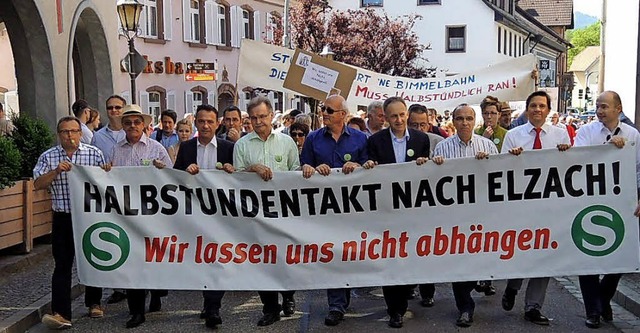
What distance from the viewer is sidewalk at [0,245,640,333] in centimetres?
737

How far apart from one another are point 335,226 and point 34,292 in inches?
129

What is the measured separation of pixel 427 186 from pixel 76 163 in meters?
3.01

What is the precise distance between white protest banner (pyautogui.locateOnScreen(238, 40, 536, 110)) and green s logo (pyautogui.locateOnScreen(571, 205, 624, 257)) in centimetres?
625

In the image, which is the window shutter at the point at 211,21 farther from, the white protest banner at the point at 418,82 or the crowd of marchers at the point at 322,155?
the crowd of marchers at the point at 322,155

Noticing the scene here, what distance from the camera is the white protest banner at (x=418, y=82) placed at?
41.6 feet

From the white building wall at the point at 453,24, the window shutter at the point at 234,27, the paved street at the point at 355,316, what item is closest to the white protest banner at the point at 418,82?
the paved street at the point at 355,316

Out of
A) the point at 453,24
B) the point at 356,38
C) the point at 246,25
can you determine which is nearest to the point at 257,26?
the point at 246,25

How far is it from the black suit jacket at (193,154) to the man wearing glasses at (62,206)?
2.31 feet

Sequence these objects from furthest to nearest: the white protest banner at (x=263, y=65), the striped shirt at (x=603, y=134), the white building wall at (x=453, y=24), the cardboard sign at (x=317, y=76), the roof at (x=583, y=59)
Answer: the roof at (x=583, y=59), the white building wall at (x=453, y=24), the white protest banner at (x=263, y=65), the cardboard sign at (x=317, y=76), the striped shirt at (x=603, y=134)

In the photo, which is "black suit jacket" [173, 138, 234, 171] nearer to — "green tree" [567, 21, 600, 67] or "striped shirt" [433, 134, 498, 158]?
"striped shirt" [433, 134, 498, 158]

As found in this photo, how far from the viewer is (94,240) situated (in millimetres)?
7238

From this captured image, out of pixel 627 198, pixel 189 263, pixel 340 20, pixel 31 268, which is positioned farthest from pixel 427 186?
pixel 340 20

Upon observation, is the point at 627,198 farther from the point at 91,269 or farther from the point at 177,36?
the point at 177,36

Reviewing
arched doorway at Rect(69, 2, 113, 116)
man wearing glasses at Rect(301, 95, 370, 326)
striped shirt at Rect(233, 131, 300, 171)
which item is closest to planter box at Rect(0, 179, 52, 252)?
striped shirt at Rect(233, 131, 300, 171)
